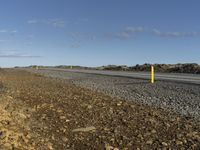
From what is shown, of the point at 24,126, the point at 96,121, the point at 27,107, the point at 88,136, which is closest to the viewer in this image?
the point at 88,136

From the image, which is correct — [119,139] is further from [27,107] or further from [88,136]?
[27,107]

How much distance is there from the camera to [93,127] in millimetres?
10586

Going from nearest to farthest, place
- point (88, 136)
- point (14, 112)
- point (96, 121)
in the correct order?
1. point (88, 136)
2. point (96, 121)
3. point (14, 112)

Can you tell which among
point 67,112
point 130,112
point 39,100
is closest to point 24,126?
point 67,112

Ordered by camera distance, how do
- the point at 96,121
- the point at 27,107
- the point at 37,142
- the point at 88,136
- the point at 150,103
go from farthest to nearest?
the point at 150,103
the point at 27,107
the point at 96,121
the point at 88,136
the point at 37,142

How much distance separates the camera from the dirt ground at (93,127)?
8953 mm

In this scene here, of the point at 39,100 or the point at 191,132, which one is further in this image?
the point at 39,100

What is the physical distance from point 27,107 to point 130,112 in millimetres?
3469

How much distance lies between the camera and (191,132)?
9.91 metres

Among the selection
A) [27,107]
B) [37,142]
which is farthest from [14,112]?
[37,142]

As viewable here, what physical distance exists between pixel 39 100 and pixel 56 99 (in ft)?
2.49

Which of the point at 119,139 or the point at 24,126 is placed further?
the point at 24,126

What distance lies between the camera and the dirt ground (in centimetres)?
895

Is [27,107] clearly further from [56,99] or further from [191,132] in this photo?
[191,132]
